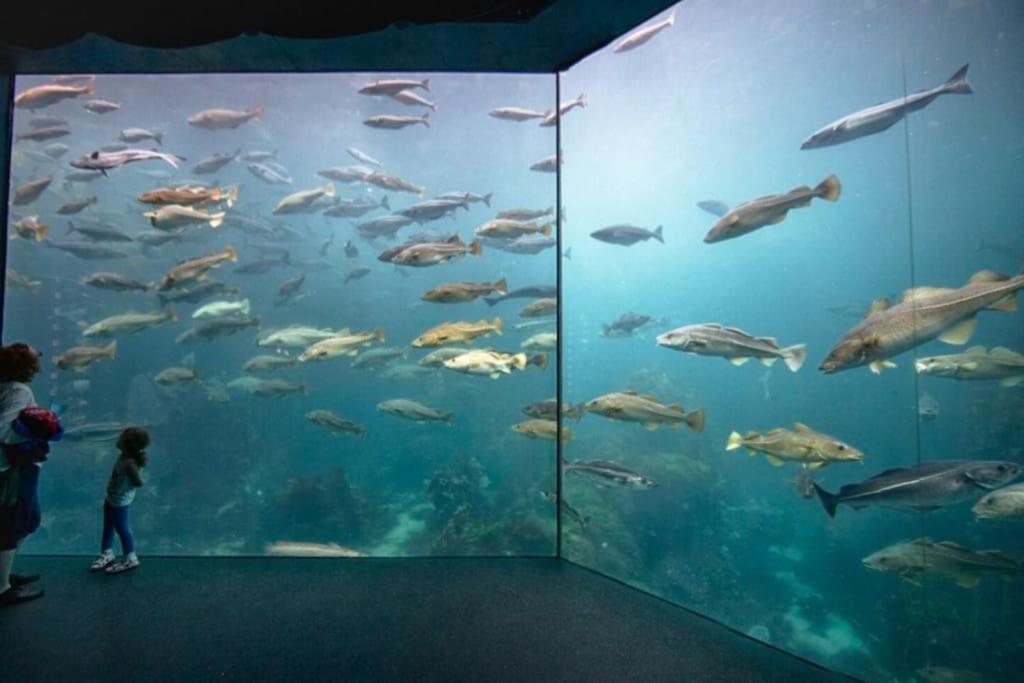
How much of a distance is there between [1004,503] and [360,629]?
4.52 meters

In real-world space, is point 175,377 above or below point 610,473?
above

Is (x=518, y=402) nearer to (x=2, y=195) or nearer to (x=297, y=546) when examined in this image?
(x=297, y=546)

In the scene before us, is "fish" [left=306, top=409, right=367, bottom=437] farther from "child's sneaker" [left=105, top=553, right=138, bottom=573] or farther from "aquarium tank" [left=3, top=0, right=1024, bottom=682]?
"child's sneaker" [left=105, top=553, right=138, bottom=573]

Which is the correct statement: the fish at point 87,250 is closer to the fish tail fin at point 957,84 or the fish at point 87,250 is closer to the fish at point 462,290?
the fish at point 462,290

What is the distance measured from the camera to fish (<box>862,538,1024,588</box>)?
3539mm

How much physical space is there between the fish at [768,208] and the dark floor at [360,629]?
2.97 m

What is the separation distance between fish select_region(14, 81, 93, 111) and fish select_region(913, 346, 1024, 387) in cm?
988

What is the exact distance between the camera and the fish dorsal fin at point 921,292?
255 centimetres

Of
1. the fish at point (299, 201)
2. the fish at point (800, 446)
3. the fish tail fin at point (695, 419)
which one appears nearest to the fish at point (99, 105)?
the fish at point (299, 201)

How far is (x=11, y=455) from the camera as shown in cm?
317

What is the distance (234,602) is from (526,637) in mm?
2245

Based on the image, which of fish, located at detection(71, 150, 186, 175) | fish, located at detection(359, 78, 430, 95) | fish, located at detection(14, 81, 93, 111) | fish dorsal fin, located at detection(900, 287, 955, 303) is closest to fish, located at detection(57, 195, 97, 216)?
fish, located at detection(14, 81, 93, 111)

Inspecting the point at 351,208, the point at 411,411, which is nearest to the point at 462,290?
the point at 411,411

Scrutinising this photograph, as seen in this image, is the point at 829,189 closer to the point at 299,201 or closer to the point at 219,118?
the point at 299,201
